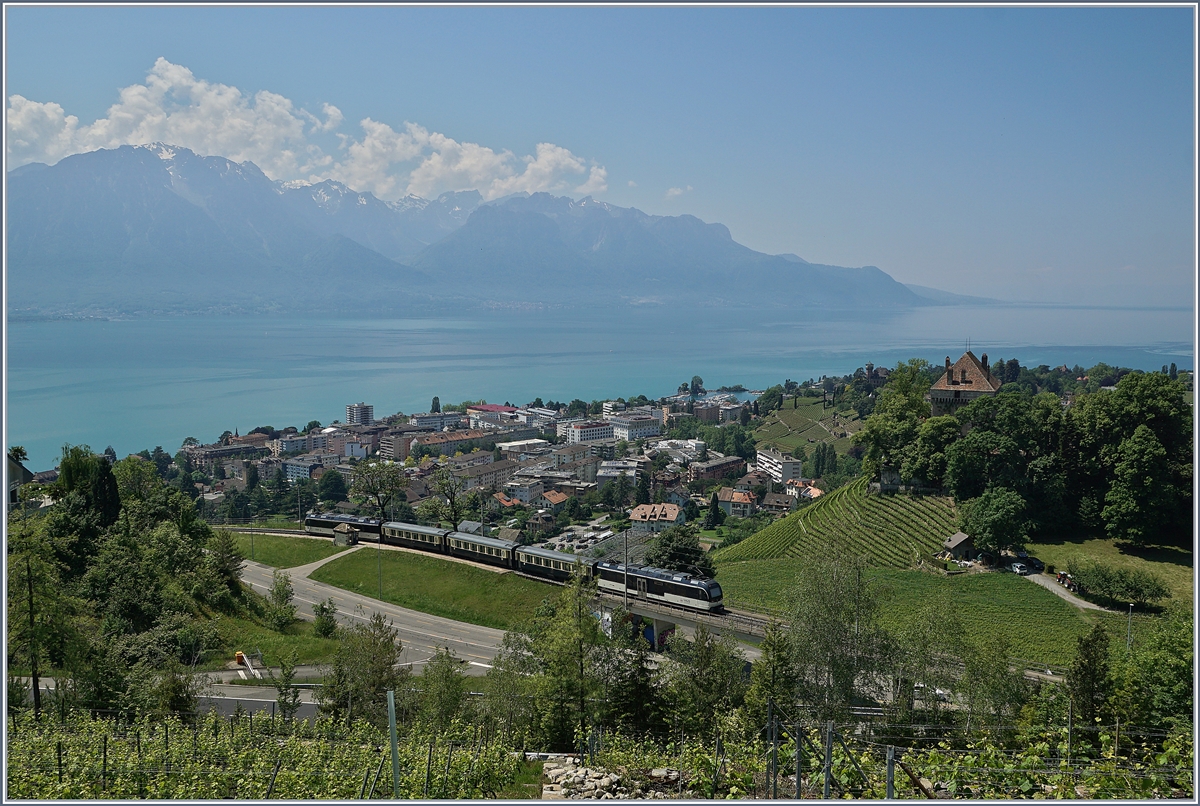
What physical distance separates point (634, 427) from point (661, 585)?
60.4m

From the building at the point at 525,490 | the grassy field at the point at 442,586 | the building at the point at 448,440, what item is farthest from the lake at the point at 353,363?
the grassy field at the point at 442,586

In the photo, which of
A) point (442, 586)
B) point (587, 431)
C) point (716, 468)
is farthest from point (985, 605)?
point (587, 431)

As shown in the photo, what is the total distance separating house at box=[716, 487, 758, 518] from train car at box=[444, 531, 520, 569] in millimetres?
28602

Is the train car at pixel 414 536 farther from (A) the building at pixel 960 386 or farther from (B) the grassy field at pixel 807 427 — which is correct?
(B) the grassy field at pixel 807 427

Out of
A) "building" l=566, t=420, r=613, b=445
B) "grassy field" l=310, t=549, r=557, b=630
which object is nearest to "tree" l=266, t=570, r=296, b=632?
"grassy field" l=310, t=549, r=557, b=630

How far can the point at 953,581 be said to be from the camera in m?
20.0

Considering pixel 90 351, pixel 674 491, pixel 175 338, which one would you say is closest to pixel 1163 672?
pixel 674 491

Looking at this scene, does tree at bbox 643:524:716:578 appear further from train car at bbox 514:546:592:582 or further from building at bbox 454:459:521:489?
building at bbox 454:459:521:489

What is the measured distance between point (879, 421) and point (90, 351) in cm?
12715

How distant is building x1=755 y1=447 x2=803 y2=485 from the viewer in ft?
181

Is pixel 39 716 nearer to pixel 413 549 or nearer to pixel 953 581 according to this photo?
pixel 413 549

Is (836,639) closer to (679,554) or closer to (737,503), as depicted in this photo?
(679,554)

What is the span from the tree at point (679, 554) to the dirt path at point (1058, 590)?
8633 mm

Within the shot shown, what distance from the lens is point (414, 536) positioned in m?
21.3
